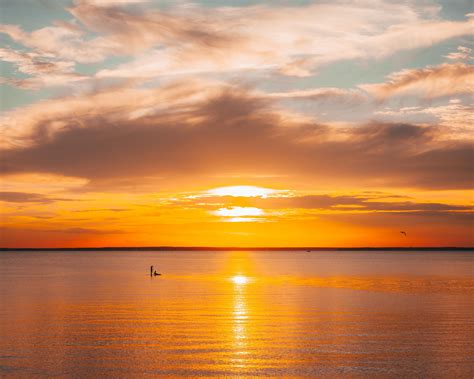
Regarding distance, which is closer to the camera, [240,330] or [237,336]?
[237,336]

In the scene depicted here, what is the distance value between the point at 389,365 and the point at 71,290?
48.6 metres

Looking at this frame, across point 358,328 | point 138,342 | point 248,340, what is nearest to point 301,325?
point 358,328

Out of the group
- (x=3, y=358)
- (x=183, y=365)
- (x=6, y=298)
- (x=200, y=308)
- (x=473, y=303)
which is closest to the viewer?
(x=183, y=365)

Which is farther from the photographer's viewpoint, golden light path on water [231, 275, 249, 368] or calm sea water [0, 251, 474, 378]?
golden light path on water [231, 275, 249, 368]

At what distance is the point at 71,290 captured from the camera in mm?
69500

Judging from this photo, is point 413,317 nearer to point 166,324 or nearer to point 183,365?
point 166,324

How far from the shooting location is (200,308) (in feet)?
164

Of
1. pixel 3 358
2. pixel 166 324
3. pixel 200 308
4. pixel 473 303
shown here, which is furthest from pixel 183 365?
pixel 473 303

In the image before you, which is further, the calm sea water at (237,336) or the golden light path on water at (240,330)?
the golden light path on water at (240,330)

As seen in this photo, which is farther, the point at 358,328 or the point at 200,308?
the point at 200,308

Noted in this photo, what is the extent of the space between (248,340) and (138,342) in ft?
20.3

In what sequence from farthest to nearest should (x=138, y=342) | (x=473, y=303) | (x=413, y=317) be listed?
(x=473, y=303) < (x=413, y=317) < (x=138, y=342)

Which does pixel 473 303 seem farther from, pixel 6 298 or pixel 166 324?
pixel 6 298

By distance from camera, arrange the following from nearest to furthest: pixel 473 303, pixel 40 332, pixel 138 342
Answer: pixel 138 342
pixel 40 332
pixel 473 303
